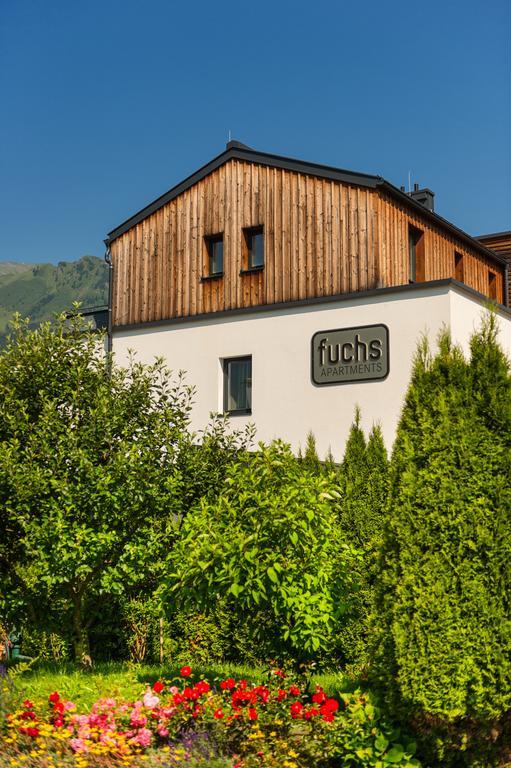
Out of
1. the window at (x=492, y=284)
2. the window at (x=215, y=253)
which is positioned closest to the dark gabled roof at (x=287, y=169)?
the window at (x=215, y=253)

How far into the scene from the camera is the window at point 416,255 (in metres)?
21.2

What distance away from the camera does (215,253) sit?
21906 mm

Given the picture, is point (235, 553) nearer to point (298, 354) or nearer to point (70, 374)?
point (70, 374)

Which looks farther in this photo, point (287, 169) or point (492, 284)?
point (492, 284)

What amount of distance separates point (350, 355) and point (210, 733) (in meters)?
11.3

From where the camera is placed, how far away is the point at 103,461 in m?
11.3

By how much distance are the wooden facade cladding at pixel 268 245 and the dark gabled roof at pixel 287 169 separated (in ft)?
0.39

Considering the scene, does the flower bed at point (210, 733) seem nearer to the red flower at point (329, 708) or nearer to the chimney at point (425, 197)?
the red flower at point (329, 708)

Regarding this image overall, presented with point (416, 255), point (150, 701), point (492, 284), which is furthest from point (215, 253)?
point (150, 701)

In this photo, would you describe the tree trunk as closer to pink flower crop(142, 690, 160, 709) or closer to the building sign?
pink flower crop(142, 690, 160, 709)

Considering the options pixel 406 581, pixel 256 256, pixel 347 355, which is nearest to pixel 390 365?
pixel 347 355

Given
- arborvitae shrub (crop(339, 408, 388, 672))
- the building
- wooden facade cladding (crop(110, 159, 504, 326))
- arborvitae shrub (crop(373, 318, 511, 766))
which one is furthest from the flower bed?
wooden facade cladding (crop(110, 159, 504, 326))

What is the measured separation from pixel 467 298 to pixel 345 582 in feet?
31.4

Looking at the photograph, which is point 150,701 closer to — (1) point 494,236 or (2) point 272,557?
(2) point 272,557
